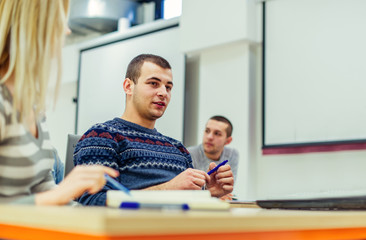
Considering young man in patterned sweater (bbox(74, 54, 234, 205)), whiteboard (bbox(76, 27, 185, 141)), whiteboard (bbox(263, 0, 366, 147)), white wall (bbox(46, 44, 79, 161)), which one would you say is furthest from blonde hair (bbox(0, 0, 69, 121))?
white wall (bbox(46, 44, 79, 161))

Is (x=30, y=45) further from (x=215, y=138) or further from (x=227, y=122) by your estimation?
(x=227, y=122)

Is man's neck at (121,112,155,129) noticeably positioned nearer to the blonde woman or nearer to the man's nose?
the man's nose

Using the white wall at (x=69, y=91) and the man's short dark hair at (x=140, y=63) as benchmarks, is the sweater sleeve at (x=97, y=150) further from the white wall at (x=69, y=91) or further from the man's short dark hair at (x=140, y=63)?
the white wall at (x=69, y=91)

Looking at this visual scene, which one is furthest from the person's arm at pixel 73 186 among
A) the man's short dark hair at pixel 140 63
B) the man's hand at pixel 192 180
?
the man's short dark hair at pixel 140 63

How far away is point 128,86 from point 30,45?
107 centimetres

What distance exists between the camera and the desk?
19.7 inches

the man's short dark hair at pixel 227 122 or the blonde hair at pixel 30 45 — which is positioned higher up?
the man's short dark hair at pixel 227 122

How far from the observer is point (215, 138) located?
3486 millimetres

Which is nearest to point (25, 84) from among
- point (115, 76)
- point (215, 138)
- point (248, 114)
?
point (215, 138)

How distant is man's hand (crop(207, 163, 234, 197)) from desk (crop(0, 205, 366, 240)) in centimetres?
68

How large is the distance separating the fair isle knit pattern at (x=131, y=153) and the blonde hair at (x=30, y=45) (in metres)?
0.60

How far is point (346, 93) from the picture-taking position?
3352 millimetres

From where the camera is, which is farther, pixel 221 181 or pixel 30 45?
pixel 221 181

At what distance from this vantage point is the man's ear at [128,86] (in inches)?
74.5
